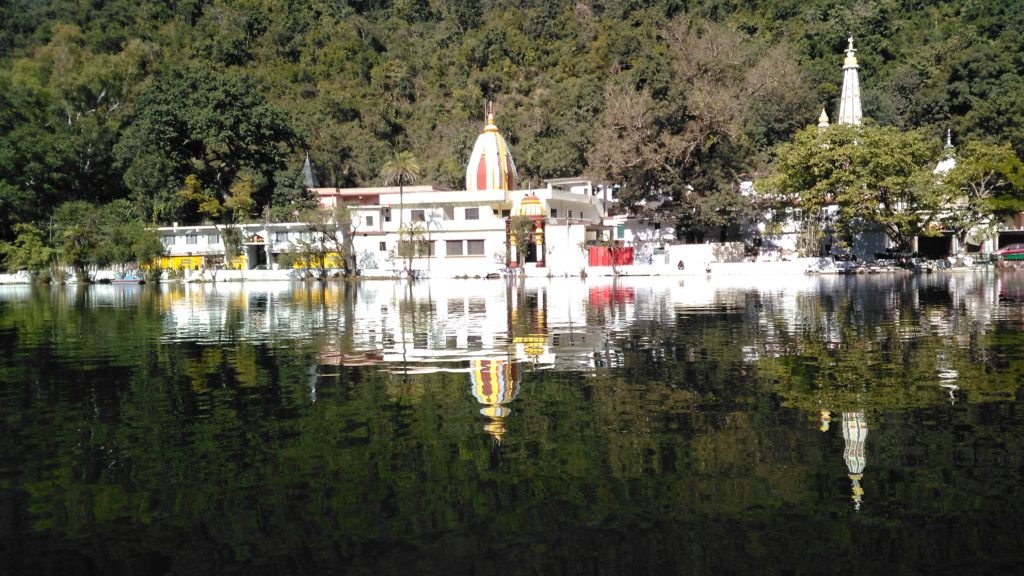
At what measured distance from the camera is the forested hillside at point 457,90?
197ft

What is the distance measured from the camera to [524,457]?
814 centimetres

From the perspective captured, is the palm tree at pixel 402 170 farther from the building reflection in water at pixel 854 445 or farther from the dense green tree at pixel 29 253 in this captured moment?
the building reflection in water at pixel 854 445

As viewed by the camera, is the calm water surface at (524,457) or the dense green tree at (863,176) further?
the dense green tree at (863,176)

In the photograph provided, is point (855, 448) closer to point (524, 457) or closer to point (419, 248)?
point (524, 457)

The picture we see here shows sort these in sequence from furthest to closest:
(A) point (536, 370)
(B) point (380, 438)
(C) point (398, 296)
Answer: (C) point (398, 296) < (A) point (536, 370) < (B) point (380, 438)

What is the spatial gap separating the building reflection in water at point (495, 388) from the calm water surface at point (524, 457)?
0.29 ft

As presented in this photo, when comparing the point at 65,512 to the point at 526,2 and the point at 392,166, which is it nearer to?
the point at 392,166

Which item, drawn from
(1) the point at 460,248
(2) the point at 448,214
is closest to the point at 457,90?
(2) the point at 448,214

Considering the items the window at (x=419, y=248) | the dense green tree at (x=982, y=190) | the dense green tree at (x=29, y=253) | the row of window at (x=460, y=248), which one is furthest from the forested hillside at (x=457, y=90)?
the window at (x=419, y=248)

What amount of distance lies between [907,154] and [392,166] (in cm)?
4517

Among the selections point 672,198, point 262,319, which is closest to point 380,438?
point 262,319

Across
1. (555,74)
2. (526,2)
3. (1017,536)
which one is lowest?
(1017,536)

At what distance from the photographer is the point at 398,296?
121ft

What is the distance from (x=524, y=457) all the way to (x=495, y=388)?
12.5 ft
